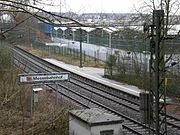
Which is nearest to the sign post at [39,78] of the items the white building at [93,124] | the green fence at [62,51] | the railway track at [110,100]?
the railway track at [110,100]

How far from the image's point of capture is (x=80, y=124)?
12.9 meters

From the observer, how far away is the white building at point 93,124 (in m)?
12.3

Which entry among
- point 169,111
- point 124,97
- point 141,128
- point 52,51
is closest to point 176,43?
point 124,97

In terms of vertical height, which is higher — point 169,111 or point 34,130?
point 34,130

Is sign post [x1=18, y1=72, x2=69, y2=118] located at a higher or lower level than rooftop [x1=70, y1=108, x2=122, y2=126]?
higher

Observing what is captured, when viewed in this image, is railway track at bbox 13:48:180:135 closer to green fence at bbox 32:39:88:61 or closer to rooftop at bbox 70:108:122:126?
rooftop at bbox 70:108:122:126

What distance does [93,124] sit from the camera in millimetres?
12156

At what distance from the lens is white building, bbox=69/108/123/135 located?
12273 mm

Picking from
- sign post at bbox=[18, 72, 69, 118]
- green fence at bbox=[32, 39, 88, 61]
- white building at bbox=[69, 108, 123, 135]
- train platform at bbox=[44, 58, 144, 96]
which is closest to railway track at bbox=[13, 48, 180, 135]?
sign post at bbox=[18, 72, 69, 118]

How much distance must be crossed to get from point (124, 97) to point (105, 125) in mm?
11497

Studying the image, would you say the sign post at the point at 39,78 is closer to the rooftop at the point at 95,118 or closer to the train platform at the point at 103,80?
the rooftop at the point at 95,118

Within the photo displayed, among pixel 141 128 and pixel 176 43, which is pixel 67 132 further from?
pixel 176 43

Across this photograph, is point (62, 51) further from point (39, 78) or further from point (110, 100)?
point (39, 78)

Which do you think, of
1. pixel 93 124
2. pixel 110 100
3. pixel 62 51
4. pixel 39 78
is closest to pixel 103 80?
pixel 110 100
